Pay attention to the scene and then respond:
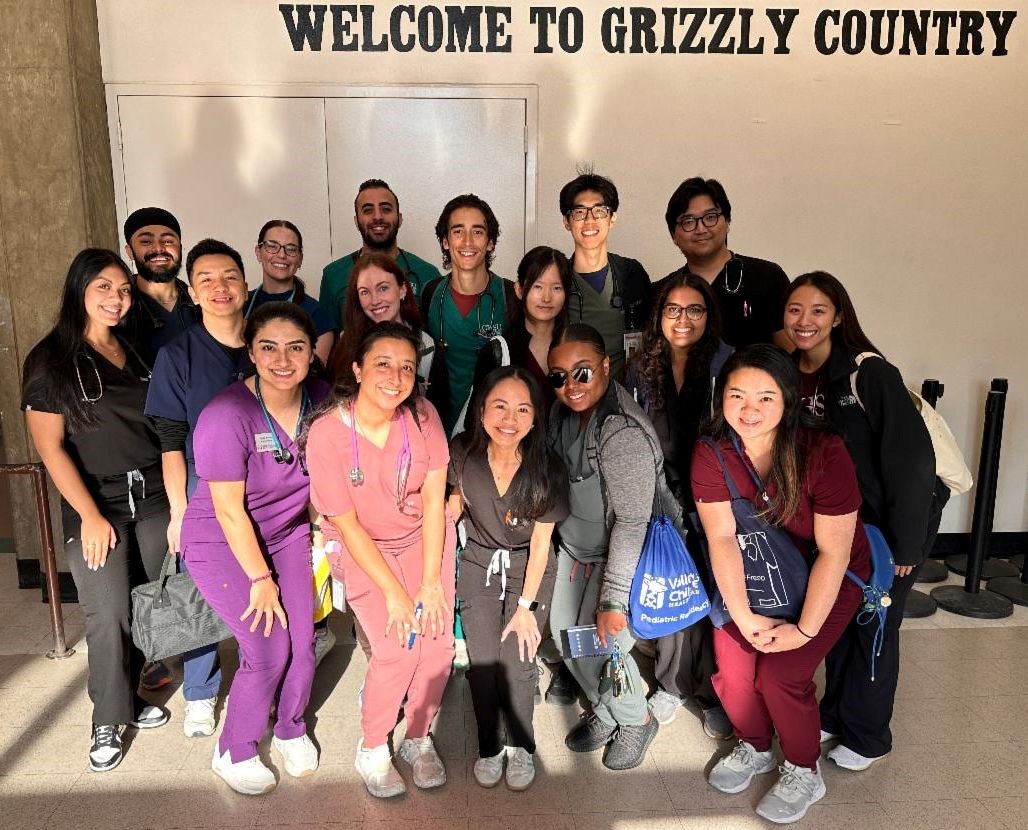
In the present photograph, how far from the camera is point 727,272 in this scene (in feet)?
10.8

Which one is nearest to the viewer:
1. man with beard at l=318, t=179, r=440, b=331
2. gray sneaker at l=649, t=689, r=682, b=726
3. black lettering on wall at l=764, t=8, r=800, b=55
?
gray sneaker at l=649, t=689, r=682, b=726

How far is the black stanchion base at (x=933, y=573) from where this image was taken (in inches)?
179

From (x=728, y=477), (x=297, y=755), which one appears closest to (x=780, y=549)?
(x=728, y=477)

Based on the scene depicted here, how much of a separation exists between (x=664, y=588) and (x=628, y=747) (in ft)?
2.27

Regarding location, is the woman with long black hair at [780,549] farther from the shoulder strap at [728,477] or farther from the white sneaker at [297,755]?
the white sneaker at [297,755]

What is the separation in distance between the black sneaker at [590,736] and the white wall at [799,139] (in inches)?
114

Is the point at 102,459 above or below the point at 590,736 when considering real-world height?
above

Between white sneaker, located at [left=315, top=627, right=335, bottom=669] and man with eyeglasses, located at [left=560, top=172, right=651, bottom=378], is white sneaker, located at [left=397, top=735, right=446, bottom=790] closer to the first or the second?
white sneaker, located at [left=315, top=627, right=335, bottom=669]

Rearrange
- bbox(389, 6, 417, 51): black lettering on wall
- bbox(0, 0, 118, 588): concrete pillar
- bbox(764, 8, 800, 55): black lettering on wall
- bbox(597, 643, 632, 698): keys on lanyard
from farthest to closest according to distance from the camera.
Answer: bbox(764, 8, 800, 55): black lettering on wall, bbox(389, 6, 417, 51): black lettering on wall, bbox(0, 0, 118, 588): concrete pillar, bbox(597, 643, 632, 698): keys on lanyard

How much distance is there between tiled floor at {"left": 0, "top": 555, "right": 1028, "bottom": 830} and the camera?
8.25 ft

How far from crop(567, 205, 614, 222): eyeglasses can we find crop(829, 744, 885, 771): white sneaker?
7.50ft

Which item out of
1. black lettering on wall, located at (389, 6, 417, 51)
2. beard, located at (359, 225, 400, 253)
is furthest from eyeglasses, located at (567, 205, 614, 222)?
black lettering on wall, located at (389, 6, 417, 51)

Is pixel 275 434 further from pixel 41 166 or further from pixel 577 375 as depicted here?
pixel 41 166

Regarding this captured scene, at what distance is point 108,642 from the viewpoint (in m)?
2.80
